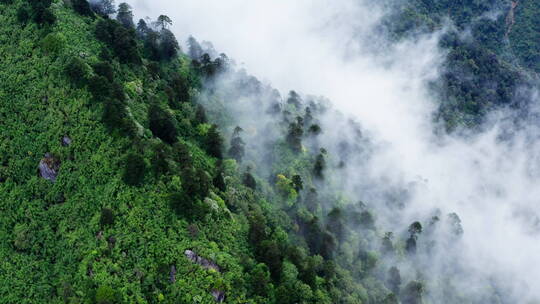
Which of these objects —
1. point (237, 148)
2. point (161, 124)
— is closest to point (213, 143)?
point (237, 148)

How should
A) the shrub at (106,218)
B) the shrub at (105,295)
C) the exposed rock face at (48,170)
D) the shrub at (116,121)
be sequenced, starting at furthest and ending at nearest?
1. the shrub at (116,121)
2. the exposed rock face at (48,170)
3. the shrub at (106,218)
4. the shrub at (105,295)

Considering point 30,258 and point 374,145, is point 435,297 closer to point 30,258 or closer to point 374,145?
point 374,145

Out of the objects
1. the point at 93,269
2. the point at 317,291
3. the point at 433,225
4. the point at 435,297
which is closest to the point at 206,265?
the point at 93,269

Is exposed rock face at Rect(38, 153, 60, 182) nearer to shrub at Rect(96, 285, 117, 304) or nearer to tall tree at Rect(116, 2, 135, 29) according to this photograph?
shrub at Rect(96, 285, 117, 304)

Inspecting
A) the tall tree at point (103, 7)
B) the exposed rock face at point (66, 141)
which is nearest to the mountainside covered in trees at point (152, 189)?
the tall tree at point (103, 7)

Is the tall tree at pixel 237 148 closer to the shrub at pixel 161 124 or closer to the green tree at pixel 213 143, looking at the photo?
the green tree at pixel 213 143

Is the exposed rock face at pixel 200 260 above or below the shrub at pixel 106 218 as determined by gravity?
above

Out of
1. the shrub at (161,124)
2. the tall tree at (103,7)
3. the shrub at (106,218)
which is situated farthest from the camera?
the tall tree at (103,7)

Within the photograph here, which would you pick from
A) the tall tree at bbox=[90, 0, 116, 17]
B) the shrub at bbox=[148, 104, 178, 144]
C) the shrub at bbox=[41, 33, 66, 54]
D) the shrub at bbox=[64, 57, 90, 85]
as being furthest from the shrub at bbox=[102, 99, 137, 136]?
the tall tree at bbox=[90, 0, 116, 17]

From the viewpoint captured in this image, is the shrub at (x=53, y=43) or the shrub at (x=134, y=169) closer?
the shrub at (x=134, y=169)

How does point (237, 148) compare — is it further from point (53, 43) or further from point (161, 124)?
point (53, 43)
